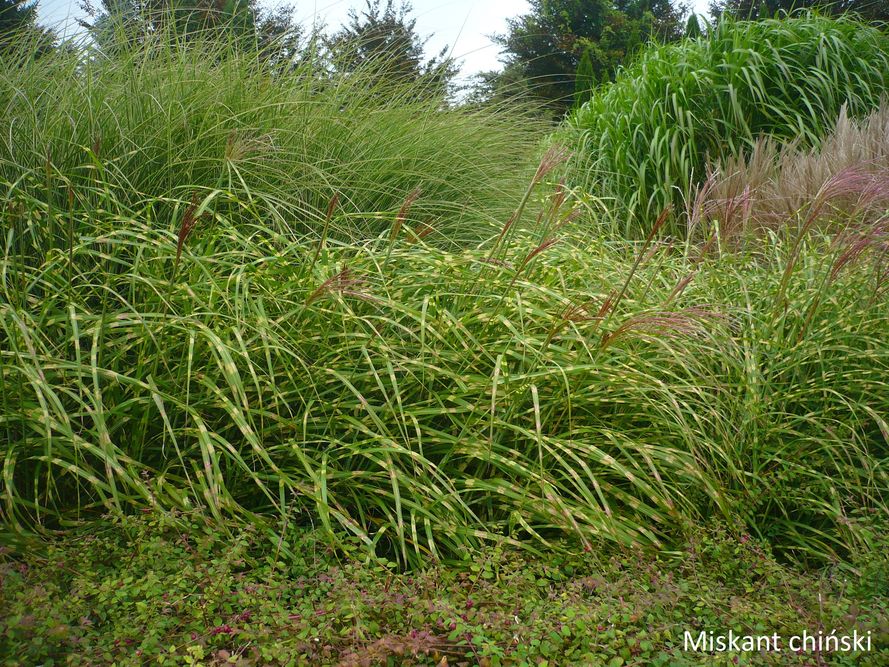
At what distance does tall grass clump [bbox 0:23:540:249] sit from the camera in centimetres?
309

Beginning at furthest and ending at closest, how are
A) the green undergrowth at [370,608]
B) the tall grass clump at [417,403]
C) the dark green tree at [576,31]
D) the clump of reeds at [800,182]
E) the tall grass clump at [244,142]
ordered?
the dark green tree at [576,31]
the clump of reeds at [800,182]
the tall grass clump at [244,142]
the tall grass clump at [417,403]
the green undergrowth at [370,608]

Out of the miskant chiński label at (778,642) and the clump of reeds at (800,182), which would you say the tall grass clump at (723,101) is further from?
the miskant chiński label at (778,642)

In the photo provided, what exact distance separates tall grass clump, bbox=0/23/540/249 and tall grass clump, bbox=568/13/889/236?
1.52m

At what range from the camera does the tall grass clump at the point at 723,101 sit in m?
5.83

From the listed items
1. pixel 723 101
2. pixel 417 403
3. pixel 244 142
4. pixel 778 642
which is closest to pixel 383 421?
pixel 417 403

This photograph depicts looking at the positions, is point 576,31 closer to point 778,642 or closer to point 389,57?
point 389,57

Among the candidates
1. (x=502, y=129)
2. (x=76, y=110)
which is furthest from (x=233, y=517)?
(x=502, y=129)

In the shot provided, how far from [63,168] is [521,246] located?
6.42ft

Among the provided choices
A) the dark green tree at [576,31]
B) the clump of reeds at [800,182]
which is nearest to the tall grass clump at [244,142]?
the clump of reeds at [800,182]

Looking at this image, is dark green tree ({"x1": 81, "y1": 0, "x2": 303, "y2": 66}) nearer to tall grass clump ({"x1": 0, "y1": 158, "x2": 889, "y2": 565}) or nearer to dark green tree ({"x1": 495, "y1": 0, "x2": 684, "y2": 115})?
tall grass clump ({"x1": 0, "y1": 158, "x2": 889, "y2": 565})

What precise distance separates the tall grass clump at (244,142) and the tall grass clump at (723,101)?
59.8 inches

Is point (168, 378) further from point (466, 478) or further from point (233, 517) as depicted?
point (466, 478)

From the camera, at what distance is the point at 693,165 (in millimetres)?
5883

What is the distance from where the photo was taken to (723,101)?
621 centimetres
